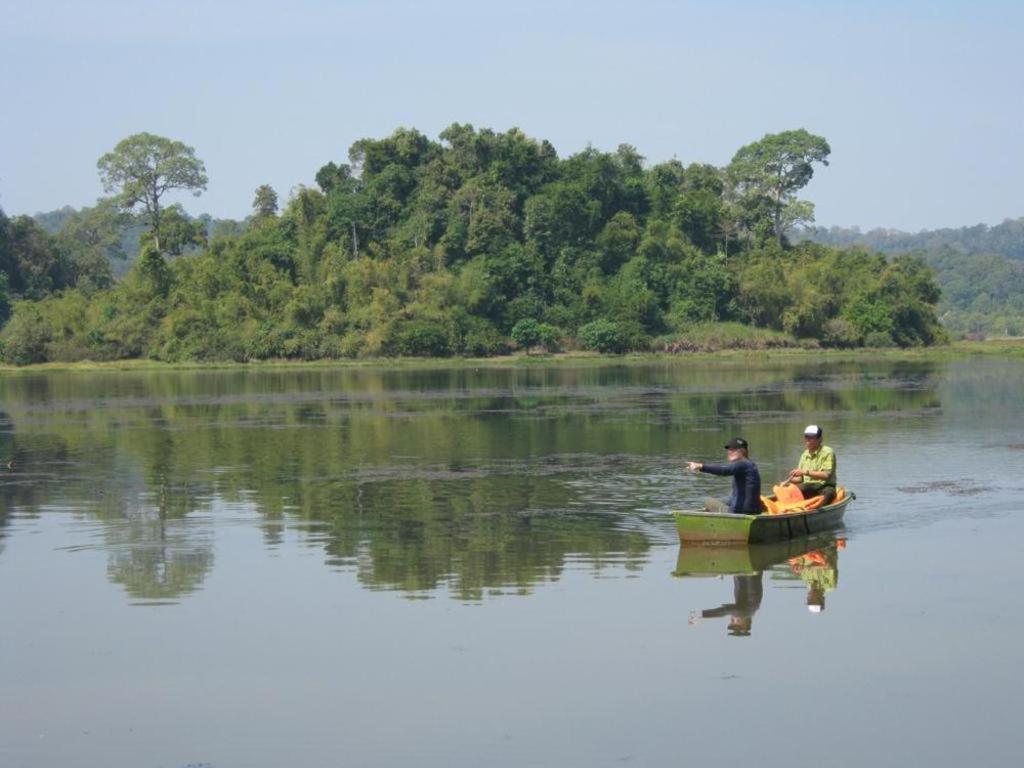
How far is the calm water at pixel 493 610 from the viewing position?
12414 mm

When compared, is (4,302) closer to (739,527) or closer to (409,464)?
(409,464)

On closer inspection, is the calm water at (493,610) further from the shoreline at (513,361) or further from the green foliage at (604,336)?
the green foliage at (604,336)

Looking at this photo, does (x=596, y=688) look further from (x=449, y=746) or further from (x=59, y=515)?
(x=59, y=515)

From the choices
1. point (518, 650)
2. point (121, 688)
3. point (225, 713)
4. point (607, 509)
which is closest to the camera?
point (225, 713)

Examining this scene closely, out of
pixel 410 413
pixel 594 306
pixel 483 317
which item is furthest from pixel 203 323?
pixel 410 413

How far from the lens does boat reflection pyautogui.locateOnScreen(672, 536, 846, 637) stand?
1714 centimetres

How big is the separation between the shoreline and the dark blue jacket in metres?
67.5

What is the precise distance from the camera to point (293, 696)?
44.5 feet

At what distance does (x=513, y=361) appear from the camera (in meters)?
93.5

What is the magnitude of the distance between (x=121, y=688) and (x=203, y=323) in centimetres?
8526

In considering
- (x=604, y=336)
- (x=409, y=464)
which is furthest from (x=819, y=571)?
(x=604, y=336)

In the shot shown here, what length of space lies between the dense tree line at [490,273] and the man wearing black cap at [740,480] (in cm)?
7374

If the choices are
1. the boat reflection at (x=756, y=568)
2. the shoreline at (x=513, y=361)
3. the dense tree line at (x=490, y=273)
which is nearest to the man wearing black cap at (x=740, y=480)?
the boat reflection at (x=756, y=568)

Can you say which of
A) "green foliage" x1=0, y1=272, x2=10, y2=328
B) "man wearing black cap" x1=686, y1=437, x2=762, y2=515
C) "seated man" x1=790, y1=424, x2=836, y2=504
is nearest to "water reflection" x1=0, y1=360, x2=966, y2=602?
"man wearing black cap" x1=686, y1=437, x2=762, y2=515
